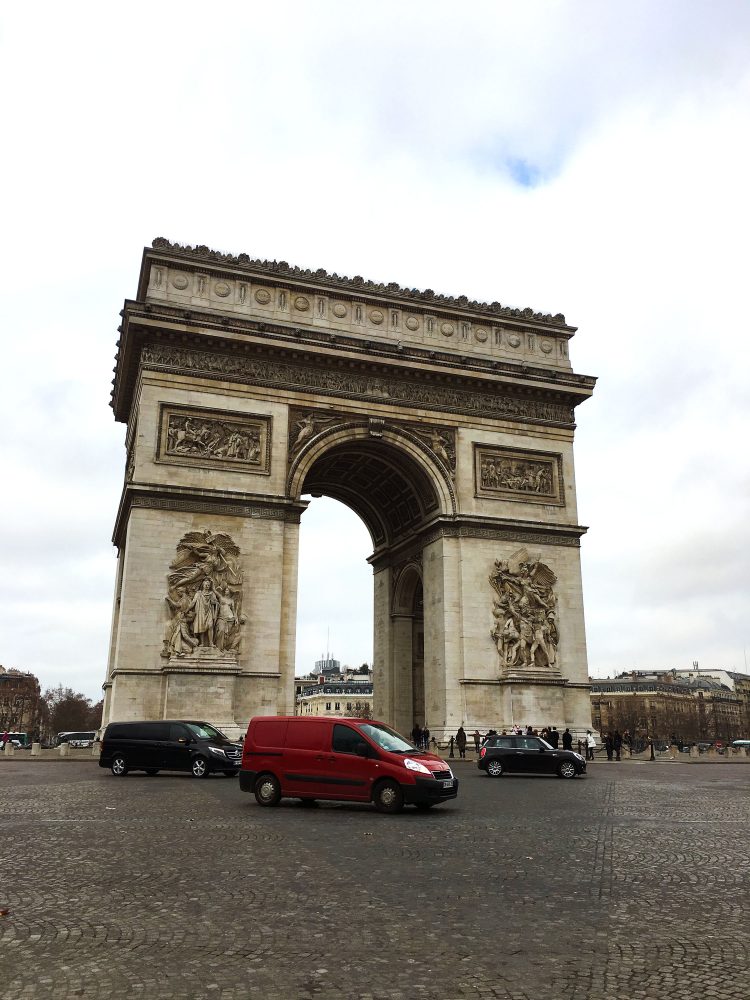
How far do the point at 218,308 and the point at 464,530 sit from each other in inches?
460

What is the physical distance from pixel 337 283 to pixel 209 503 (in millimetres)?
9751

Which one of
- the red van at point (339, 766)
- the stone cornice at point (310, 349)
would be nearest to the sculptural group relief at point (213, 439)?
the stone cornice at point (310, 349)

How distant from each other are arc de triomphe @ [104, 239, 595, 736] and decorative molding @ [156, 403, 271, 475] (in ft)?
0.16

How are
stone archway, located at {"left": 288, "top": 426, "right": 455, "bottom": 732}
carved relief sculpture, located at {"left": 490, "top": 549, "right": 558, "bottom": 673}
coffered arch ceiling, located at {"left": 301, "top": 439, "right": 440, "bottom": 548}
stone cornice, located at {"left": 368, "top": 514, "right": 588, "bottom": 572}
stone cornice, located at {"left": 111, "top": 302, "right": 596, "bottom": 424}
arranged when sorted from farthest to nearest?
coffered arch ceiling, located at {"left": 301, "top": 439, "right": 440, "bottom": 548} → stone cornice, located at {"left": 368, "top": 514, "right": 588, "bottom": 572} → stone archway, located at {"left": 288, "top": 426, "right": 455, "bottom": 732} → carved relief sculpture, located at {"left": 490, "top": 549, "right": 558, "bottom": 673} → stone cornice, located at {"left": 111, "top": 302, "right": 596, "bottom": 424}

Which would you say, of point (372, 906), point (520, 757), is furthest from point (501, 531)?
point (372, 906)

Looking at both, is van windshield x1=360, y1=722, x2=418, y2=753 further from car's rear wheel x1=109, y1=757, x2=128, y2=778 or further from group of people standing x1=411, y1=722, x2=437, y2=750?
group of people standing x1=411, y1=722, x2=437, y2=750

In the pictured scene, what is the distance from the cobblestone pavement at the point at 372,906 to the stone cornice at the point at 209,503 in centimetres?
1638

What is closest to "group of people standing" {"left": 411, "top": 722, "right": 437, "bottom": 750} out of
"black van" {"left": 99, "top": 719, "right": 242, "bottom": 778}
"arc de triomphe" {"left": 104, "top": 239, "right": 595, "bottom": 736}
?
"arc de triomphe" {"left": 104, "top": 239, "right": 595, "bottom": 736}

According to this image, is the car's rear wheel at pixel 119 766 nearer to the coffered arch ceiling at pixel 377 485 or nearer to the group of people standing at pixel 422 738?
the group of people standing at pixel 422 738

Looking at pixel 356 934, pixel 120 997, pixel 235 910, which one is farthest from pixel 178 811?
pixel 120 997

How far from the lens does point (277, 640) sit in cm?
2834

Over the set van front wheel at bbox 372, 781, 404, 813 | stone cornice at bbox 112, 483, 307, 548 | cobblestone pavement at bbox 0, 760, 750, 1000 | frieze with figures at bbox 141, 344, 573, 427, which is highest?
frieze with figures at bbox 141, 344, 573, 427

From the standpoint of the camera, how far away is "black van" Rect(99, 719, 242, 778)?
20594 millimetres

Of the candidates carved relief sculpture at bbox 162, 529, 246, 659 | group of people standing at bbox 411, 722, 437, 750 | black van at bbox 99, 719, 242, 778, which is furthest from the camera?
group of people standing at bbox 411, 722, 437, 750
